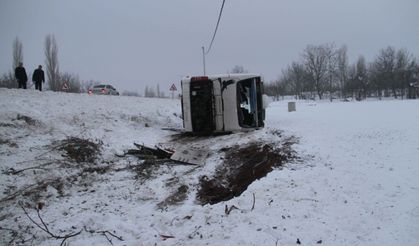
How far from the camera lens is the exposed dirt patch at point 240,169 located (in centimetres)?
699

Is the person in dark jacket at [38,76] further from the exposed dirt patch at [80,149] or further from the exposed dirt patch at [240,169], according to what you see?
the exposed dirt patch at [240,169]

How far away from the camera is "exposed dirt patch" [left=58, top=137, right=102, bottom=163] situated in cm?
970

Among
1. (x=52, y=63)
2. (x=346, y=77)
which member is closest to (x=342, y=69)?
(x=346, y=77)

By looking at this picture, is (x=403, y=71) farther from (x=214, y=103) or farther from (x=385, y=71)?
(x=214, y=103)

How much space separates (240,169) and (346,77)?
80772 mm

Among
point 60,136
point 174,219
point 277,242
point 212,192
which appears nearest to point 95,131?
point 60,136

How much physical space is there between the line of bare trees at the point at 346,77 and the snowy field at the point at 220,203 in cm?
6320

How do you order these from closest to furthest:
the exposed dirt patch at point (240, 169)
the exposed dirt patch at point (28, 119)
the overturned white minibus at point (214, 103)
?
the exposed dirt patch at point (240, 169) → the exposed dirt patch at point (28, 119) → the overturned white minibus at point (214, 103)

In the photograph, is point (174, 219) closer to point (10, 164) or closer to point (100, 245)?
point (100, 245)

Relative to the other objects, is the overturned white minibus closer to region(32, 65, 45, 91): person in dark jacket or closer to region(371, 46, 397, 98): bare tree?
region(32, 65, 45, 91): person in dark jacket

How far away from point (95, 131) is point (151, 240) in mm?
8289

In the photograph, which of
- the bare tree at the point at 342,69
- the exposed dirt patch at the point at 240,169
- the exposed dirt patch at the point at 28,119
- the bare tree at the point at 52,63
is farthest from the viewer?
the bare tree at the point at 342,69

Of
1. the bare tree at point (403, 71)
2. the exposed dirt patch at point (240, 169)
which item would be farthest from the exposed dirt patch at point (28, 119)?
the bare tree at point (403, 71)

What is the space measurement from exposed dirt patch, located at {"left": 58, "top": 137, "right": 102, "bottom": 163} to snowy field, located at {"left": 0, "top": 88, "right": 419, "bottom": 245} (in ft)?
0.71
